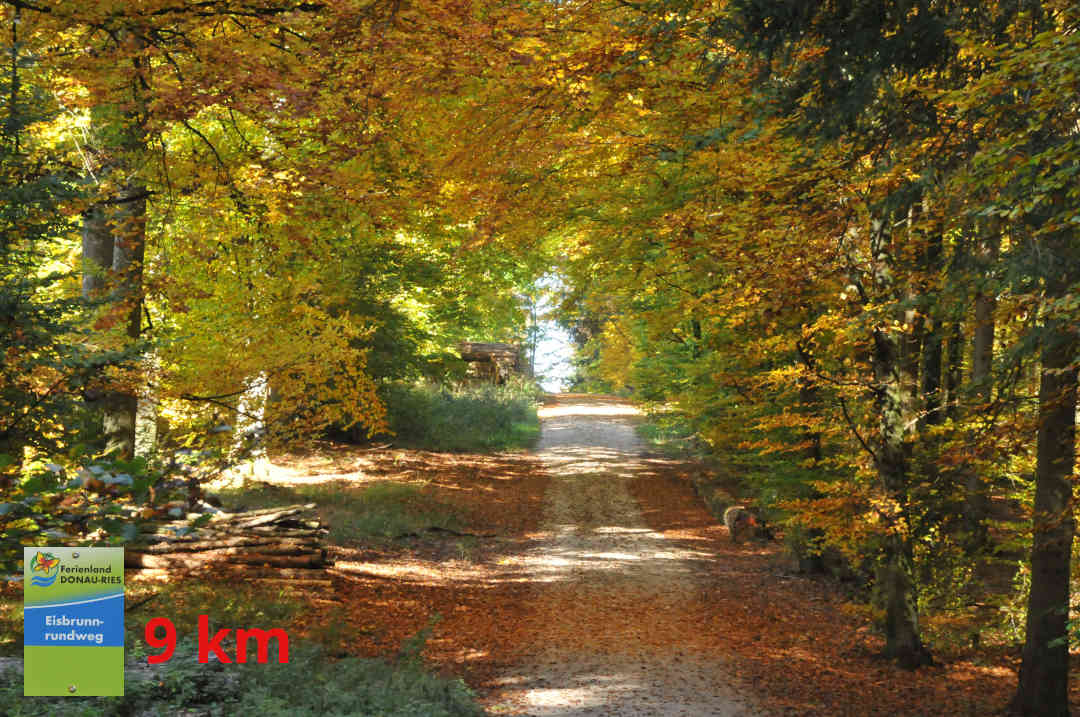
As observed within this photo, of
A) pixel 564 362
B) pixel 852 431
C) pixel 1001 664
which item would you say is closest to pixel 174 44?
pixel 852 431

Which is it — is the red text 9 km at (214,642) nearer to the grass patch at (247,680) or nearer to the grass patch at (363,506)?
the grass patch at (247,680)

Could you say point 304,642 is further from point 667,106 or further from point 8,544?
point 667,106

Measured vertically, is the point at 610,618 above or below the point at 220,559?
below

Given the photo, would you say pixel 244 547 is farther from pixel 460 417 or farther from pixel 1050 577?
pixel 460 417

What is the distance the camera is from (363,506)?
53.8 feet

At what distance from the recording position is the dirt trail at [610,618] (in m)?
8.23

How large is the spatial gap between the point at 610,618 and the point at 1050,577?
5.38 metres

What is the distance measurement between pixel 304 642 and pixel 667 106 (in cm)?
731

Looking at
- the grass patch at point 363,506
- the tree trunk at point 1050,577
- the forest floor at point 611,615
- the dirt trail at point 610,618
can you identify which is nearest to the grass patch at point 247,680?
the forest floor at point 611,615

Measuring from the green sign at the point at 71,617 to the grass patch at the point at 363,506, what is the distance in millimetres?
8830

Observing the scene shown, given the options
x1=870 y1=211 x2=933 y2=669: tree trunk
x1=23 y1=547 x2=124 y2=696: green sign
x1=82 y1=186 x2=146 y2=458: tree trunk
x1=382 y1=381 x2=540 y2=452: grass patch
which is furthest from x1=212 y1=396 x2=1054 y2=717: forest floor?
x1=23 y1=547 x2=124 y2=696: green sign

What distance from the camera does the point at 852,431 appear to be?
10250mm

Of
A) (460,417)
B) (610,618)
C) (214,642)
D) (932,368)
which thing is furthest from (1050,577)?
(460,417)

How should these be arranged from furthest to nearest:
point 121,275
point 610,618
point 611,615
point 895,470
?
point 611,615 < point 610,618 < point 121,275 < point 895,470
